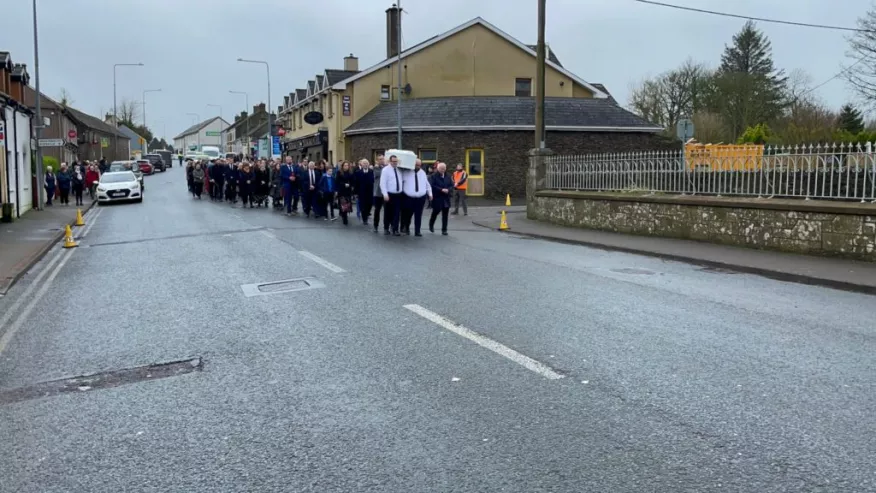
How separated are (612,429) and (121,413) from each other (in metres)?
3.18

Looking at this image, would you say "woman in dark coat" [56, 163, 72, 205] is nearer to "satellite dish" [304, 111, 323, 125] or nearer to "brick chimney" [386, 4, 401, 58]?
"satellite dish" [304, 111, 323, 125]

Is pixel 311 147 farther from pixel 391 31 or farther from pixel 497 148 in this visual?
pixel 497 148

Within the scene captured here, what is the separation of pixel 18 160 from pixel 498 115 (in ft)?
65.5

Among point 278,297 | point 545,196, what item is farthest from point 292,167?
point 278,297

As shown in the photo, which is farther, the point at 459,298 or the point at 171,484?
the point at 459,298

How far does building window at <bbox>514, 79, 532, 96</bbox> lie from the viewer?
43594 mm

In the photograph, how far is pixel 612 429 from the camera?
4488 mm

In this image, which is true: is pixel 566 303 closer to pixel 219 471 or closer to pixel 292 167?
pixel 219 471

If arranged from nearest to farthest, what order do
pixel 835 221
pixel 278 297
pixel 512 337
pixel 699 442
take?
pixel 699 442, pixel 512 337, pixel 278 297, pixel 835 221

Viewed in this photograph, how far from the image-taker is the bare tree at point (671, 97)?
58.1 meters

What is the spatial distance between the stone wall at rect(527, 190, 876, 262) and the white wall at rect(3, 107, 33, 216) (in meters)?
17.4

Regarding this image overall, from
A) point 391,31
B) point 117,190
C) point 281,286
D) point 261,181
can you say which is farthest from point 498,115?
point 281,286

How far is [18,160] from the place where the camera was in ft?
84.1

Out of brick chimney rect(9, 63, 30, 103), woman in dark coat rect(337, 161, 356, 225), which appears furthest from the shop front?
woman in dark coat rect(337, 161, 356, 225)
